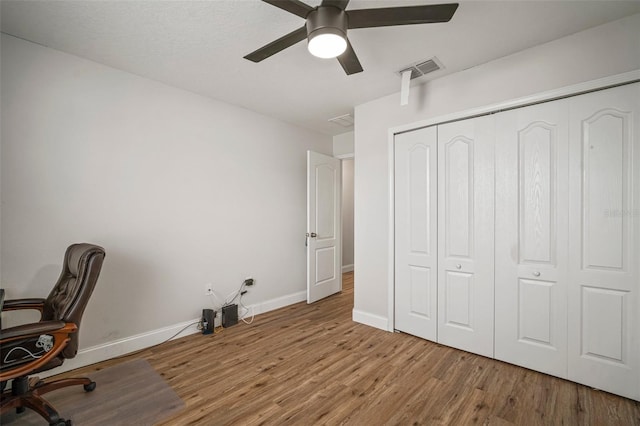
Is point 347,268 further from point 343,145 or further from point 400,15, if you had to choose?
point 400,15

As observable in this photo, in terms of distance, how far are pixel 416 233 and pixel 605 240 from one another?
1409 millimetres

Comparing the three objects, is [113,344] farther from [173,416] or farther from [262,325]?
[262,325]

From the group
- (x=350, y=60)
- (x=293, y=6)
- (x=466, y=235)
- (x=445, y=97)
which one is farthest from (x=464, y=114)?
(x=293, y=6)

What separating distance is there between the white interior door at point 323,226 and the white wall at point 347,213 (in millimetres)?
1754

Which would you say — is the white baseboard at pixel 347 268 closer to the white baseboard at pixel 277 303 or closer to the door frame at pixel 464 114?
the white baseboard at pixel 277 303

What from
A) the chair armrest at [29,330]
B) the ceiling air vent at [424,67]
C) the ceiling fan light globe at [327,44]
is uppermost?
the ceiling air vent at [424,67]

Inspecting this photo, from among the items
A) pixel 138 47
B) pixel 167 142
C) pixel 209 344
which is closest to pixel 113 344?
pixel 209 344

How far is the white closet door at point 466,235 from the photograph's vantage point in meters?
2.55

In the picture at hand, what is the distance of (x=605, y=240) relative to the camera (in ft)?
6.69

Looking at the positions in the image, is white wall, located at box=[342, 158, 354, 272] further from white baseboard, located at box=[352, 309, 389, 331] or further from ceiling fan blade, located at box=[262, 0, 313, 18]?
ceiling fan blade, located at box=[262, 0, 313, 18]

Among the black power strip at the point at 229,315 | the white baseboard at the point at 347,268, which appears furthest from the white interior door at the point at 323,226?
the white baseboard at the point at 347,268

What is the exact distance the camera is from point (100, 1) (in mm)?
1804

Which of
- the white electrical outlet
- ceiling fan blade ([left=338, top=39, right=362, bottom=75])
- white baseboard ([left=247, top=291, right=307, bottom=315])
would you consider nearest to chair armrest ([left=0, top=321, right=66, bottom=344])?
the white electrical outlet

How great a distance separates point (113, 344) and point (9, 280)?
0.94 metres
